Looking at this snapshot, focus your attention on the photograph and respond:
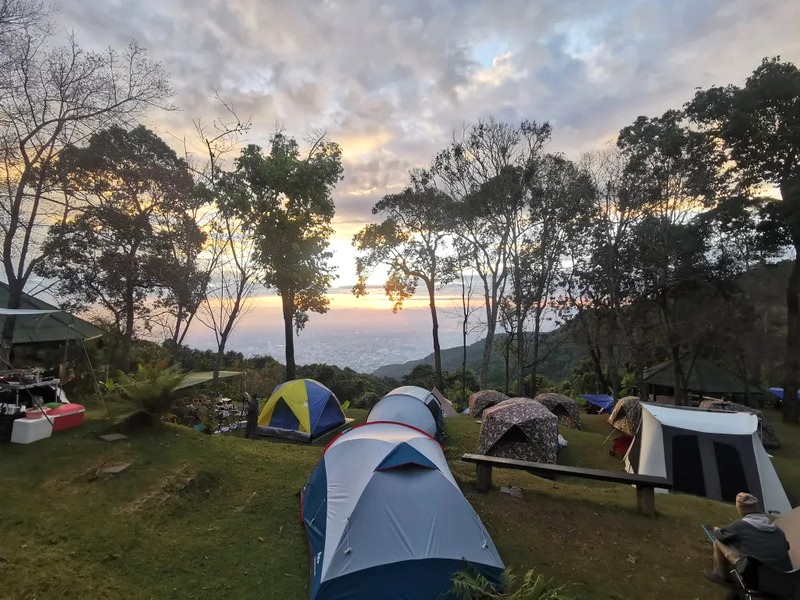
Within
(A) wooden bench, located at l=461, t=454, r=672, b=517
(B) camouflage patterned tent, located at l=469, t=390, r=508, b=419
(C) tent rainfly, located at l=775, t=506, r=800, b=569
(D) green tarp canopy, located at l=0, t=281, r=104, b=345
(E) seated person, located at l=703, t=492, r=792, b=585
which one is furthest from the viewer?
(B) camouflage patterned tent, located at l=469, t=390, r=508, b=419

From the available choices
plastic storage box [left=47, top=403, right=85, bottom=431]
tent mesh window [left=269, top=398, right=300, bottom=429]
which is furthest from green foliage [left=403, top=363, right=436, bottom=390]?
plastic storage box [left=47, top=403, right=85, bottom=431]

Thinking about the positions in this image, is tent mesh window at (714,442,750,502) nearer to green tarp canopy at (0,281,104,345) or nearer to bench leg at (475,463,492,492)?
bench leg at (475,463,492,492)

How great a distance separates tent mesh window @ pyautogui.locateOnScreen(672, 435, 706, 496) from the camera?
880 cm

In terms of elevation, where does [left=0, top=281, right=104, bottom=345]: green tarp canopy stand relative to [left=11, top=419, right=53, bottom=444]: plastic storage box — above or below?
above

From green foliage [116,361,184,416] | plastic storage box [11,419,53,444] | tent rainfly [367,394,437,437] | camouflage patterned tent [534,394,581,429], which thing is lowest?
camouflage patterned tent [534,394,581,429]

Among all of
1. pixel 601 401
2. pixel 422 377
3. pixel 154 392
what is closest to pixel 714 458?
pixel 154 392

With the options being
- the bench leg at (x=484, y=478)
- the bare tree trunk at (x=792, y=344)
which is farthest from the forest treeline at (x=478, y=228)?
the bench leg at (x=484, y=478)

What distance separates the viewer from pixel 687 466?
893 centimetres

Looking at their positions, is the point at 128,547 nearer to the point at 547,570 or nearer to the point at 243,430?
the point at 547,570

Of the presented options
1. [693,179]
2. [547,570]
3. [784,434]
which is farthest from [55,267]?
[784,434]

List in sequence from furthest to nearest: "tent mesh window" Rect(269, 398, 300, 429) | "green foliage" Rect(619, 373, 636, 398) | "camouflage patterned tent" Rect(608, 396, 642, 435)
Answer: "green foliage" Rect(619, 373, 636, 398) < "camouflage patterned tent" Rect(608, 396, 642, 435) < "tent mesh window" Rect(269, 398, 300, 429)

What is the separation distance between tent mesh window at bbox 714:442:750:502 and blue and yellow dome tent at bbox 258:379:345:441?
10.3 metres

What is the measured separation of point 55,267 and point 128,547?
16.2 meters

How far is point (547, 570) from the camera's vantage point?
554cm
